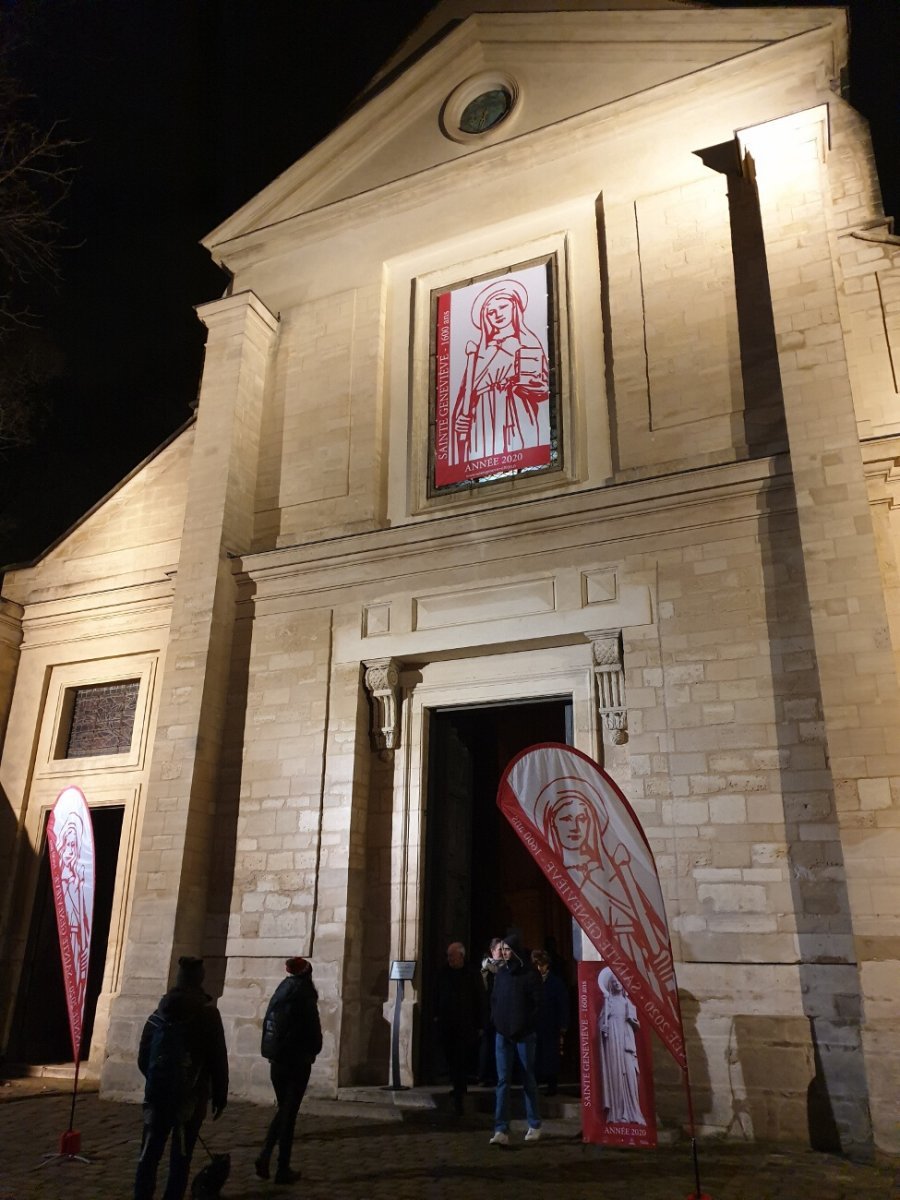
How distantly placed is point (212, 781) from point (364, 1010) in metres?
2.94

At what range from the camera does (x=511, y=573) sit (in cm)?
984

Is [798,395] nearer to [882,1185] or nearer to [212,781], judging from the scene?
[882,1185]

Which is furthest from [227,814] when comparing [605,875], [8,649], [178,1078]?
[605,875]

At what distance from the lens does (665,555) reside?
9188 millimetres

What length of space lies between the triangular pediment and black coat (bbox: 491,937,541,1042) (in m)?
9.58

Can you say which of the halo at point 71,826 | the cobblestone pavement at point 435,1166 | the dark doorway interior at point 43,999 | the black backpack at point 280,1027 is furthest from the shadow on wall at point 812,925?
the dark doorway interior at point 43,999

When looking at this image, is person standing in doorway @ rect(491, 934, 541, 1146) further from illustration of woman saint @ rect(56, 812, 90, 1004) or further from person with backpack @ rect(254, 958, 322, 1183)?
illustration of woman saint @ rect(56, 812, 90, 1004)

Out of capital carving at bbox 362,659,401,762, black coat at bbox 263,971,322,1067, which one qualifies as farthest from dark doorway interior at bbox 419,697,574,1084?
black coat at bbox 263,971,322,1067

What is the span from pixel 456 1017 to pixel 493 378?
22.6 feet

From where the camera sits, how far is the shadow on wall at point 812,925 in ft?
23.0

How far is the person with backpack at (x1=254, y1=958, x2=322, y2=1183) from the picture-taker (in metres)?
5.79

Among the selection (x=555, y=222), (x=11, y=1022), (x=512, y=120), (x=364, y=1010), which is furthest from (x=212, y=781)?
(x=512, y=120)

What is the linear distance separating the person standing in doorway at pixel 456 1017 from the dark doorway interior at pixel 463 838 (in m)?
0.61

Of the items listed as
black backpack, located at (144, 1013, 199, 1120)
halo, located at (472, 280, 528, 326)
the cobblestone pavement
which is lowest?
the cobblestone pavement
